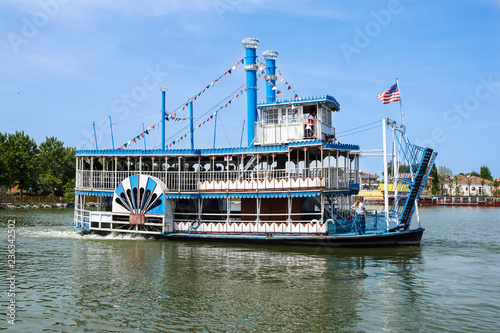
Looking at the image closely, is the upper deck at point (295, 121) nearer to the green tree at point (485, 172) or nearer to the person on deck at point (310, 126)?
the person on deck at point (310, 126)

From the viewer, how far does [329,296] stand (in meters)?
14.3

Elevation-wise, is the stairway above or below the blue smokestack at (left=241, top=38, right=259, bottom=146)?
below

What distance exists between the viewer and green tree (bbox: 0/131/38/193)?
7275 centimetres

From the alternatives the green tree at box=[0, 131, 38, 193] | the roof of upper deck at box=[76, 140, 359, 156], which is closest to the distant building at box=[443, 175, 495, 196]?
the green tree at box=[0, 131, 38, 193]

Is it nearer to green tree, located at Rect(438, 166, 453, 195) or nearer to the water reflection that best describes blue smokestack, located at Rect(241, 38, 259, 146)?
the water reflection

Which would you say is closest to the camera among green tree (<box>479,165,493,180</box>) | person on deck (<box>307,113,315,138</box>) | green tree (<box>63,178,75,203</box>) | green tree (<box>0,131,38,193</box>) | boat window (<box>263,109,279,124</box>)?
person on deck (<box>307,113,315,138</box>)

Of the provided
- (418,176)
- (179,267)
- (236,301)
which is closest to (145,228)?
(179,267)

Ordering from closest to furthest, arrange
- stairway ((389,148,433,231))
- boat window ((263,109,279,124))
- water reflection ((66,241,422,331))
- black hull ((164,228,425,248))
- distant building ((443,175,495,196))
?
water reflection ((66,241,422,331))
black hull ((164,228,425,248))
stairway ((389,148,433,231))
boat window ((263,109,279,124))
distant building ((443,175,495,196))

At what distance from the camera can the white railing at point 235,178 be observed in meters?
24.2

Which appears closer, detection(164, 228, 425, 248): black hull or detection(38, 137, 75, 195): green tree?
detection(164, 228, 425, 248): black hull

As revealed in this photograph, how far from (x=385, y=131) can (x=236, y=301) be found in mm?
14108

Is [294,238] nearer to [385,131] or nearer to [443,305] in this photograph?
[385,131]

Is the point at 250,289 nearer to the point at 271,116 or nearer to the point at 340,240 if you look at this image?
the point at 340,240

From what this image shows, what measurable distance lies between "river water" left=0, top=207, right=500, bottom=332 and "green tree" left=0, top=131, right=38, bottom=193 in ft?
184
